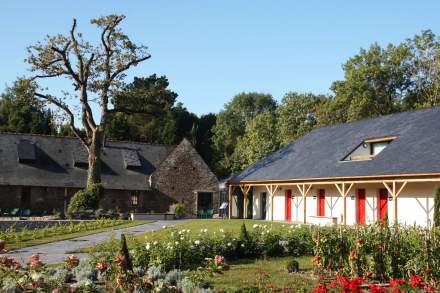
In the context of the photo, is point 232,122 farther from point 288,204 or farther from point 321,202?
point 321,202

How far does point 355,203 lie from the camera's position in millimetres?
25812

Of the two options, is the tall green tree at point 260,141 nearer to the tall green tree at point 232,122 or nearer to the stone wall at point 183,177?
the tall green tree at point 232,122

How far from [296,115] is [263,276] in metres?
40.7

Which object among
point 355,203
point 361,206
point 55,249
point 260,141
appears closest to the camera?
point 55,249

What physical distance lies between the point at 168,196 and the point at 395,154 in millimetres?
17569

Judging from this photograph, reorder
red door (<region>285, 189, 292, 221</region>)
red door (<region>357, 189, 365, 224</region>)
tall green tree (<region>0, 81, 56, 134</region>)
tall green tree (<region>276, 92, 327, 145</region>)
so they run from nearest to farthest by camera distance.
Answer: red door (<region>357, 189, 365, 224</region>), red door (<region>285, 189, 292, 221</region>), tall green tree (<region>276, 92, 327, 145</region>), tall green tree (<region>0, 81, 56, 134</region>)

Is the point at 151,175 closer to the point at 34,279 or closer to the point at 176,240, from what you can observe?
the point at 176,240

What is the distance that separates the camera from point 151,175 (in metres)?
36.1

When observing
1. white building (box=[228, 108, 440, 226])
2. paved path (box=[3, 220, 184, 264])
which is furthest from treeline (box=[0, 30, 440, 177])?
paved path (box=[3, 220, 184, 264])

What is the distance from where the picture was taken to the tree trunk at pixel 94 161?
31.3 meters

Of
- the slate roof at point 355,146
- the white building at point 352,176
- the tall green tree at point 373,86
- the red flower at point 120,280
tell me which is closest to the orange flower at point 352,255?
the red flower at point 120,280

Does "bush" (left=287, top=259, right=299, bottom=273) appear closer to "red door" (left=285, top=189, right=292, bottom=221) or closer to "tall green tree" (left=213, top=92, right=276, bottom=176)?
"red door" (left=285, top=189, right=292, bottom=221)

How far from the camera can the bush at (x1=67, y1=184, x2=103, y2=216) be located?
1144 inches

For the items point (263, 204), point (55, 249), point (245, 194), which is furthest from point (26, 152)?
point (55, 249)
